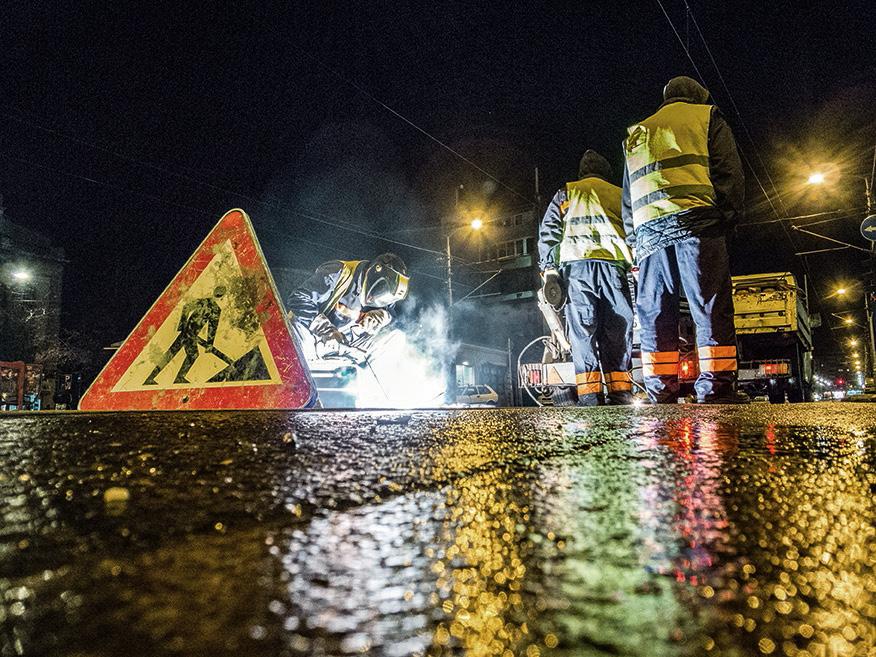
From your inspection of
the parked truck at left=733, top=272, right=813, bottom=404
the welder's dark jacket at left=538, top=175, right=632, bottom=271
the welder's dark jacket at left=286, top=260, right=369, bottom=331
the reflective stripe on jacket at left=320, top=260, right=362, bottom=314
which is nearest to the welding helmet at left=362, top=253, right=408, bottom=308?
the welder's dark jacket at left=286, top=260, right=369, bottom=331

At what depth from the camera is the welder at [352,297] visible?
872 cm

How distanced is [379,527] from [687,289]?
365 cm

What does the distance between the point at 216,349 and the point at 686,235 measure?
3143 mm

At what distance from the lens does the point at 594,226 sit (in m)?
4.74

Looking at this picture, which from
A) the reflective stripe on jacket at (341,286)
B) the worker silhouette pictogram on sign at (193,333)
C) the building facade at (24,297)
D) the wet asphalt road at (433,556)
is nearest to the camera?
the wet asphalt road at (433,556)

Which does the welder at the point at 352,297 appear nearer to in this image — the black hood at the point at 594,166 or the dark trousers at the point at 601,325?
the black hood at the point at 594,166

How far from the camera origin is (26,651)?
223 millimetres

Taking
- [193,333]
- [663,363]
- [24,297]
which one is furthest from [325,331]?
[24,297]

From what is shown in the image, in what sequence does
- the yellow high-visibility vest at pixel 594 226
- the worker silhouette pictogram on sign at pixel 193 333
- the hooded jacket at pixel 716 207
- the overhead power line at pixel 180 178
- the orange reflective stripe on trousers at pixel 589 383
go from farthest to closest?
1. the overhead power line at pixel 180 178
2. the yellow high-visibility vest at pixel 594 226
3. the orange reflective stripe on trousers at pixel 589 383
4. the hooded jacket at pixel 716 207
5. the worker silhouette pictogram on sign at pixel 193 333

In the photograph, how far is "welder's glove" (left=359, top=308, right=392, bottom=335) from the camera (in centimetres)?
892

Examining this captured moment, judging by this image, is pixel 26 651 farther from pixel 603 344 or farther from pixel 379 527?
pixel 603 344

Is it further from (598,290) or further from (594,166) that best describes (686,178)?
(594,166)

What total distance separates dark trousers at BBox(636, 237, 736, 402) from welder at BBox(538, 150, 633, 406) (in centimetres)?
73

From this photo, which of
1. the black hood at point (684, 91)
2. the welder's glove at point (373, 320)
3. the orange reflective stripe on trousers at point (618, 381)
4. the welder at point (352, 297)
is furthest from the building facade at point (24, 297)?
the black hood at point (684, 91)
